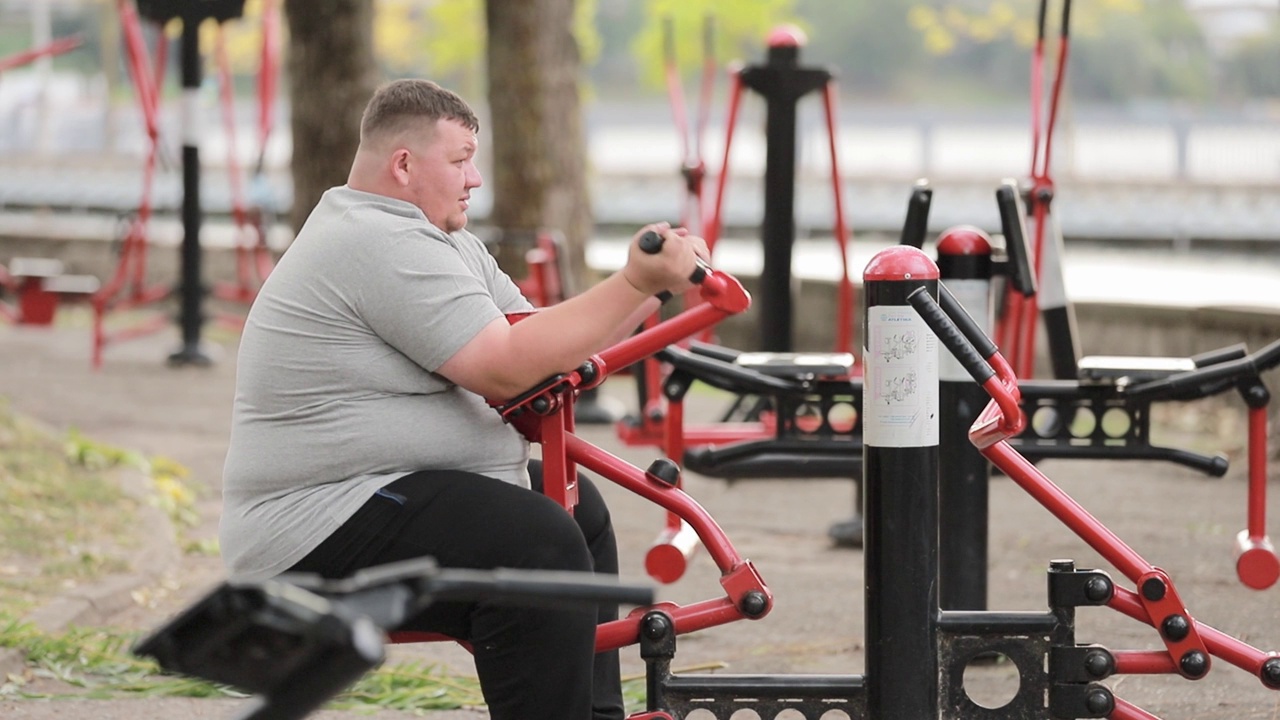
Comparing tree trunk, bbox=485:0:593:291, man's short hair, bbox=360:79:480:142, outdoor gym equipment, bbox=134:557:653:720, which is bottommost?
outdoor gym equipment, bbox=134:557:653:720

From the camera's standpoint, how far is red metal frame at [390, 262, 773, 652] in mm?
3074

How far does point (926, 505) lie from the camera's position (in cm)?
311

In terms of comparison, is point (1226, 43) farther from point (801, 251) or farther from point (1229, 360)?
point (1229, 360)

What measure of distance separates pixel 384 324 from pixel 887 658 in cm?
108

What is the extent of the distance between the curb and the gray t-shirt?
4.37ft

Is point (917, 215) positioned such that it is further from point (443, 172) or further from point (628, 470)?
point (443, 172)

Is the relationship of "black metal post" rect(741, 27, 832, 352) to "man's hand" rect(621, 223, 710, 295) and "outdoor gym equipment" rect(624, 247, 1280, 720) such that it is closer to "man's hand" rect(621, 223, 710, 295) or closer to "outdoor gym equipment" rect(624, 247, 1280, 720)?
"outdoor gym equipment" rect(624, 247, 1280, 720)

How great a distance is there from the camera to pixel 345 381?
2928 mm

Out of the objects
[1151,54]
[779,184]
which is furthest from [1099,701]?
[1151,54]

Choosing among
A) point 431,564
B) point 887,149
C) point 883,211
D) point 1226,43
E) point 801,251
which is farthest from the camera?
point 1226,43

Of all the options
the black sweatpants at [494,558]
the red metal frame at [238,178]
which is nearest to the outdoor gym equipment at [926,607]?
the black sweatpants at [494,558]

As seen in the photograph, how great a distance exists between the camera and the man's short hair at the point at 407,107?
9.82 ft

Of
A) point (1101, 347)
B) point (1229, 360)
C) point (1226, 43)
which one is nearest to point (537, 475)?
point (1229, 360)

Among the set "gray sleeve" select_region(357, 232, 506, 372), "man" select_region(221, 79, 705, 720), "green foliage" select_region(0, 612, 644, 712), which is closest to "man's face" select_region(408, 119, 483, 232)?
"man" select_region(221, 79, 705, 720)
